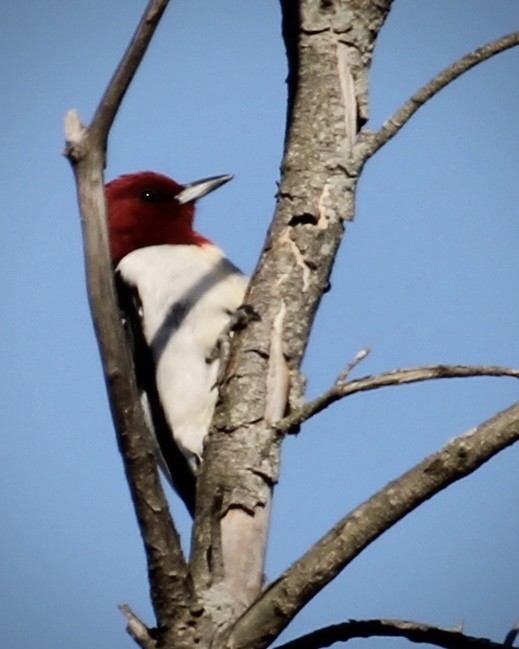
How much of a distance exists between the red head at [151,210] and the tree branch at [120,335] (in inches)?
116

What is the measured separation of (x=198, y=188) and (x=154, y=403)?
128 cm

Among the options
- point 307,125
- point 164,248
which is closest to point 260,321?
point 307,125

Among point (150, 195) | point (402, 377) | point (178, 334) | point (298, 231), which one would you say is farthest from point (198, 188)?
point (402, 377)

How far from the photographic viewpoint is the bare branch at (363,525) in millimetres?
2914

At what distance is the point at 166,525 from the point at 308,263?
118 centimetres

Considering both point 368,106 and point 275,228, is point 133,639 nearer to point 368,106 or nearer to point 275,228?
point 275,228

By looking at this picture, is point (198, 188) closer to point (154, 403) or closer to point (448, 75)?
point (154, 403)

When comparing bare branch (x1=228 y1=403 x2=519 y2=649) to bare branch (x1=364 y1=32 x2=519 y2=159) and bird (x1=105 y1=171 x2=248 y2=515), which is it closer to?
bare branch (x1=364 y1=32 x2=519 y2=159)

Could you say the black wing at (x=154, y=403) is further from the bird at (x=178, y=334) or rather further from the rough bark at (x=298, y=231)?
the rough bark at (x=298, y=231)

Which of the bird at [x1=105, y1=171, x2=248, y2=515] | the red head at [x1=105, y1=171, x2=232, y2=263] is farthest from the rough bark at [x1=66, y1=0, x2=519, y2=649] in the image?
the red head at [x1=105, y1=171, x2=232, y2=263]

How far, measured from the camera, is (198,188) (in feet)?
20.3

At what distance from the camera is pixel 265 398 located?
3.74 meters

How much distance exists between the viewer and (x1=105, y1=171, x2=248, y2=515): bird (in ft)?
16.9

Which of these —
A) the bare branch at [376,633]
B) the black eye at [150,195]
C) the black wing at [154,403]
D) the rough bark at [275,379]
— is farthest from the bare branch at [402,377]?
the black eye at [150,195]
